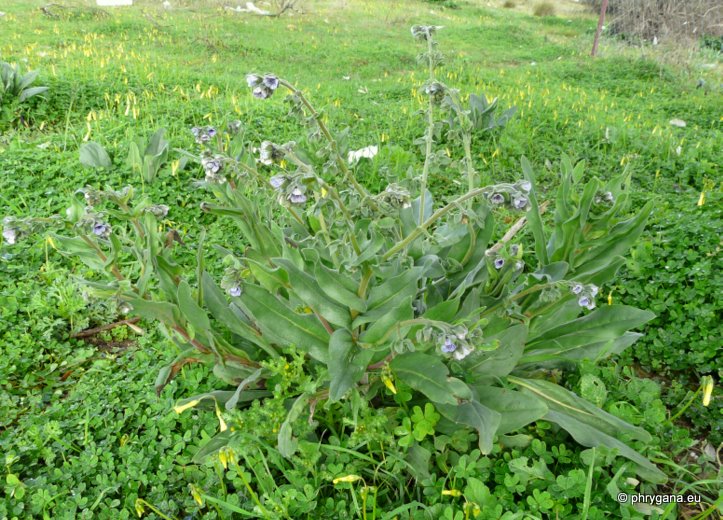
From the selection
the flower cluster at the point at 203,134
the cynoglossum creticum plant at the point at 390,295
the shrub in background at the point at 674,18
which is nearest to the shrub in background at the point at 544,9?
the shrub in background at the point at 674,18

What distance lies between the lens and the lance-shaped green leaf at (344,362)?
188 cm

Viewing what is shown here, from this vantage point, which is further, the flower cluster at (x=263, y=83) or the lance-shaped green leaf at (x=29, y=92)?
the lance-shaped green leaf at (x=29, y=92)

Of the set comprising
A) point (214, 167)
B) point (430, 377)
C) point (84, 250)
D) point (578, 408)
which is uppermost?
point (214, 167)

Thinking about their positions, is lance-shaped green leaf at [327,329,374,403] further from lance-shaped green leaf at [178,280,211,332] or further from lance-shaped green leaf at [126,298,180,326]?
lance-shaped green leaf at [126,298,180,326]

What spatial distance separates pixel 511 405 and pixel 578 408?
33 cm

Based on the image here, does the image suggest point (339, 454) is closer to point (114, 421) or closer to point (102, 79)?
point (114, 421)

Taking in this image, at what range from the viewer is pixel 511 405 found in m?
2.09

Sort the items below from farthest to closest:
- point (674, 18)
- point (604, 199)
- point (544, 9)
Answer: point (544, 9)
point (674, 18)
point (604, 199)

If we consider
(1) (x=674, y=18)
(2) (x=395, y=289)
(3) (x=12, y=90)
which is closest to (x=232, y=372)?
(2) (x=395, y=289)

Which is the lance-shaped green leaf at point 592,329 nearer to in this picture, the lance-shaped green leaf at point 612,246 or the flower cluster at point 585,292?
the lance-shaped green leaf at point 612,246

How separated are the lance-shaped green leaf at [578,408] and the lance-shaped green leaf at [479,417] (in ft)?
1.12

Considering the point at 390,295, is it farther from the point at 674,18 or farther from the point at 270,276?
the point at 674,18

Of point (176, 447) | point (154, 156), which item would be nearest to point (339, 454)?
point (176, 447)

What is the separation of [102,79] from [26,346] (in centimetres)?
433
